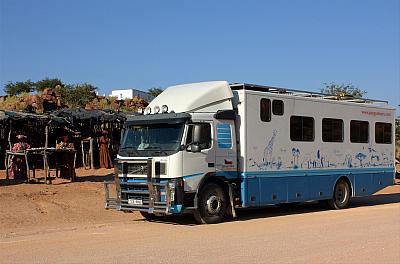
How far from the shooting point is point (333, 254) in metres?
9.44

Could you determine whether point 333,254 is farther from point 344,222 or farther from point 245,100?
point 245,100

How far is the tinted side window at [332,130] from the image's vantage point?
16922mm

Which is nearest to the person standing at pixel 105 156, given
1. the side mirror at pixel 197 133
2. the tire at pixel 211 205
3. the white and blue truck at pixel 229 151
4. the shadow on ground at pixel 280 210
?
the shadow on ground at pixel 280 210

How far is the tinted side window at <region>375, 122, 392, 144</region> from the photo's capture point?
19178 millimetres

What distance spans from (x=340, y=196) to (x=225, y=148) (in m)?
5.68

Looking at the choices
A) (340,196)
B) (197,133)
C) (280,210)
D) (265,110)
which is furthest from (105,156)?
(197,133)

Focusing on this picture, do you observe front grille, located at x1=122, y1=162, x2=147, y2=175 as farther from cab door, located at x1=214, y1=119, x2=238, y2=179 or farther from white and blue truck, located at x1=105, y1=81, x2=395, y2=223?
cab door, located at x1=214, y1=119, x2=238, y2=179

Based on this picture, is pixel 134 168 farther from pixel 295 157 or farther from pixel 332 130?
pixel 332 130

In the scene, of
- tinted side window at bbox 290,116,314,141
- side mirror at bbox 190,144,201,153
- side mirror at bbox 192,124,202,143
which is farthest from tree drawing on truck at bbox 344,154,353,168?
side mirror at bbox 190,144,201,153

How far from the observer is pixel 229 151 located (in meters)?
14.2

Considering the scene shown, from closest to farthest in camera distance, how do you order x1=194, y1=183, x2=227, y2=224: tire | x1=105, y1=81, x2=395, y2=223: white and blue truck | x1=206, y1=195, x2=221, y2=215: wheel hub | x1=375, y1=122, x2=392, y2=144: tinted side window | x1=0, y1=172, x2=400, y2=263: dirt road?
1. x1=0, y1=172, x2=400, y2=263: dirt road
2. x1=105, y1=81, x2=395, y2=223: white and blue truck
3. x1=194, y1=183, x2=227, y2=224: tire
4. x1=206, y1=195, x2=221, y2=215: wheel hub
5. x1=375, y1=122, x2=392, y2=144: tinted side window

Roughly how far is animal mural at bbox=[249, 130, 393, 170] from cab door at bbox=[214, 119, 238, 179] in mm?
584

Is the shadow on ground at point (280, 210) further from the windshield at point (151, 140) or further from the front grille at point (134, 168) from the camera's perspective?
the windshield at point (151, 140)

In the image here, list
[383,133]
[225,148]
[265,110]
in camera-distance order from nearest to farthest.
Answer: [225,148] → [265,110] → [383,133]
